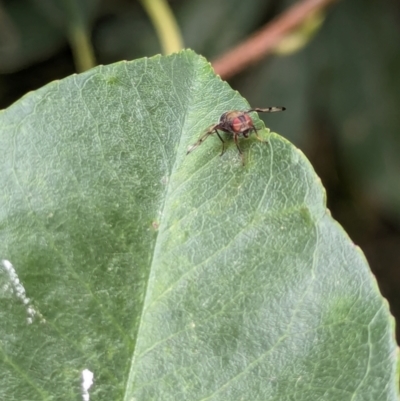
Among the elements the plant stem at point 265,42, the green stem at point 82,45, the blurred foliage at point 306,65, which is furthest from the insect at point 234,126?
the blurred foliage at point 306,65

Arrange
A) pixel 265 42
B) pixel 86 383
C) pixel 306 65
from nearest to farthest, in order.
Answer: pixel 86 383
pixel 265 42
pixel 306 65

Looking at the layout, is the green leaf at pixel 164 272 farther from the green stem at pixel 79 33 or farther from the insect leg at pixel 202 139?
the green stem at pixel 79 33

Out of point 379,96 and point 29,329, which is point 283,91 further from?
point 29,329

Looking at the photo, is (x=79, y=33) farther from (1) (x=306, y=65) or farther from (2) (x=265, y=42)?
(1) (x=306, y=65)

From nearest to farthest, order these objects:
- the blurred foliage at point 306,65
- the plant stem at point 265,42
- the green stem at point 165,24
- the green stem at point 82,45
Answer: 1. the plant stem at point 265,42
2. the green stem at point 165,24
3. the green stem at point 82,45
4. the blurred foliage at point 306,65

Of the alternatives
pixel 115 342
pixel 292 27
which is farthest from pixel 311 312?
pixel 292 27

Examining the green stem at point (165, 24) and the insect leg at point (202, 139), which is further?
the green stem at point (165, 24)

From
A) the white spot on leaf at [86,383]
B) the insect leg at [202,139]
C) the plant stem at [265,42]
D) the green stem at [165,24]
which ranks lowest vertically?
the white spot on leaf at [86,383]

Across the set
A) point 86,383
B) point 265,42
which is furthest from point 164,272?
point 265,42
